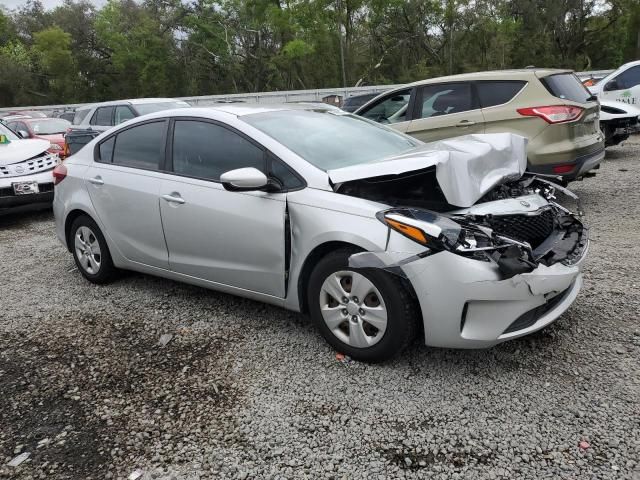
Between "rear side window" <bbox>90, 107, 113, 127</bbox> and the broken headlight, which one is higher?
"rear side window" <bbox>90, 107, 113, 127</bbox>

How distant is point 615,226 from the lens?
18.8 ft

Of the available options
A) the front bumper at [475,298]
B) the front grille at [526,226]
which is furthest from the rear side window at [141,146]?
the front grille at [526,226]

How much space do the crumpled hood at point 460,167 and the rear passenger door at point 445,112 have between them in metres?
3.19

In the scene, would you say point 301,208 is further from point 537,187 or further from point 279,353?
point 537,187

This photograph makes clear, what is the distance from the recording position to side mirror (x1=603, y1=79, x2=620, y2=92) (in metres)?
11.9

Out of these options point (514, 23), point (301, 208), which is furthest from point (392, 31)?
point (301, 208)

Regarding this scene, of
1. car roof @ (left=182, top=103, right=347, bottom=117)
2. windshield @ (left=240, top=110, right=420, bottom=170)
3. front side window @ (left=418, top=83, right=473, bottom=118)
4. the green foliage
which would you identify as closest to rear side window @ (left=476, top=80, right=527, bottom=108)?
front side window @ (left=418, top=83, right=473, bottom=118)

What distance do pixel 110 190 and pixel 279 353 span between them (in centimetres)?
207

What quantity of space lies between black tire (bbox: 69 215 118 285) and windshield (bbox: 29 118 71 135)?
960 centimetres

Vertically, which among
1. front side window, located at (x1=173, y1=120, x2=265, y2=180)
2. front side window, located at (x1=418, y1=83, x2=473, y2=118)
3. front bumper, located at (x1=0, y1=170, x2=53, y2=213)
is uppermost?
front side window, located at (x1=418, y1=83, x2=473, y2=118)

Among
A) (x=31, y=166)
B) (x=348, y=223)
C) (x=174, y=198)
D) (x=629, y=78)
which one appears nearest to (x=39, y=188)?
(x=31, y=166)

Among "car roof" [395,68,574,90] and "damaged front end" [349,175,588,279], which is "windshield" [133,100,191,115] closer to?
"car roof" [395,68,574,90]

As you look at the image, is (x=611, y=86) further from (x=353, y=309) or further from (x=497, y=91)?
(x=353, y=309)

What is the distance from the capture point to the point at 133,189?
4.25 metres
